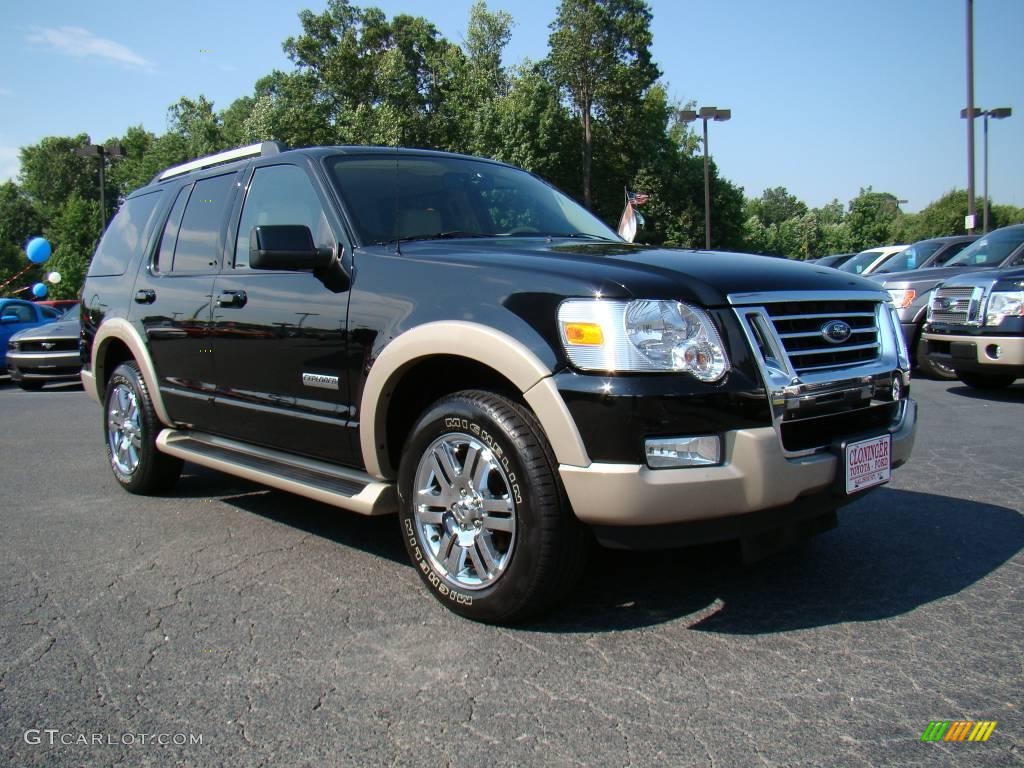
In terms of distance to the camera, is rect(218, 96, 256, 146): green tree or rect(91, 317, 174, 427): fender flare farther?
rect(218, 96, 256, 146): green tree

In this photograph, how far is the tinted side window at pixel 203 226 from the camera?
460 centimetres

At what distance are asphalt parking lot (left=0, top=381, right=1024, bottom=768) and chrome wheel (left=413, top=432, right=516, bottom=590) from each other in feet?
0.69

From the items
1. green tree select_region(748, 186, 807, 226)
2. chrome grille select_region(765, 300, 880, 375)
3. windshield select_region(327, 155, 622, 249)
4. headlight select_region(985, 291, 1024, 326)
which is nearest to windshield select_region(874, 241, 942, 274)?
headlight select_region(985, 291, 1024, 326)

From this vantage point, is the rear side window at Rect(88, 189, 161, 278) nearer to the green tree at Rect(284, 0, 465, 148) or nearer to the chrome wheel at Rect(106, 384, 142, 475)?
the chrome wheel at Rect(106, 384, 142, 475)

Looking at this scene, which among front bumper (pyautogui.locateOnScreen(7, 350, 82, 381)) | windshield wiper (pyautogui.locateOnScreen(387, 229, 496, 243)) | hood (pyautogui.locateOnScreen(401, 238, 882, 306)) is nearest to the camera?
hood (pyautogui.locateOnScreen(401, 238, 882, 306))

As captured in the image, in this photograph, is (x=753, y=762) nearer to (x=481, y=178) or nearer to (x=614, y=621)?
(x=614, y=621)

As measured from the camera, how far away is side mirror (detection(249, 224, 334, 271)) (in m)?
3.49

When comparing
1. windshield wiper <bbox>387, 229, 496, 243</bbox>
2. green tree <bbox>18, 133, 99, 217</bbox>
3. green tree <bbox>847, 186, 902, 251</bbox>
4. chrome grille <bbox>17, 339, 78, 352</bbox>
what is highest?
green tree <bbox>18, 133, 99, 217</bbox>

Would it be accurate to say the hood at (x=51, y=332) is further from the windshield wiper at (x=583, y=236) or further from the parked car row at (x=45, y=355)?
the windshield wiper at (x=583, y=236)

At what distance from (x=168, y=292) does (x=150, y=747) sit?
3.01 meters

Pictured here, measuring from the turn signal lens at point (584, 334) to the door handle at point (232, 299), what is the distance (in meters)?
1.93

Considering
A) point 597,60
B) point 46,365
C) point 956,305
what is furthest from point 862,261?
point 597,60

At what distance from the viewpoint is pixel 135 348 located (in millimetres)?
5102

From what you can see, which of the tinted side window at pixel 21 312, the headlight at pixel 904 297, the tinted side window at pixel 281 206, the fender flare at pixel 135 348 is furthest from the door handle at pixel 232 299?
the tinted side window at pixel 21 312
